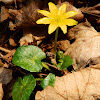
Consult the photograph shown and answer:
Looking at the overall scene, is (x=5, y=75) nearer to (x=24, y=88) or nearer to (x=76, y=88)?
(x=24, y=88)

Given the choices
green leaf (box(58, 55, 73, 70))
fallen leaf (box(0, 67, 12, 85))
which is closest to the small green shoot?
green leaf (box(58, 55, 73, 70))

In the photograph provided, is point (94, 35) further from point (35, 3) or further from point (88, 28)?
point (35, 3)

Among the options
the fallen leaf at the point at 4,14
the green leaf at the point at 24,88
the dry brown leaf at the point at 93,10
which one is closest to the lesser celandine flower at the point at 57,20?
the dry brown leaf at the point at 93,10

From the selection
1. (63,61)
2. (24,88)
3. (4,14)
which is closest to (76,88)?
(63,61)

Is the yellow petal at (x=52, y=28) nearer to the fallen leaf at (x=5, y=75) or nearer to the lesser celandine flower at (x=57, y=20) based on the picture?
the lesser celandine flower at (x=57, y=20)

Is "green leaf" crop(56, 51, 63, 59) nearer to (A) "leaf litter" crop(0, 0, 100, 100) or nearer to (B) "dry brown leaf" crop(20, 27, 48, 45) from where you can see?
(A) "leaf litter" crop(0, 0, 100, 100)

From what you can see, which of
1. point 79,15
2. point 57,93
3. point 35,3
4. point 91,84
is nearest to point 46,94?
point 57,93

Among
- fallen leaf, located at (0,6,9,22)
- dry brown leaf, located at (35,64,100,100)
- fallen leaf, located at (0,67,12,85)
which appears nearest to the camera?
dry brown leaf, located at (35,64,100,100)
